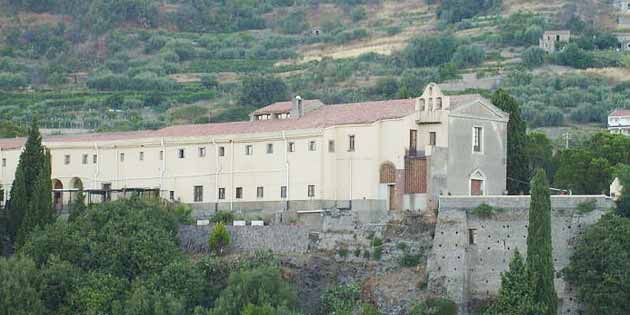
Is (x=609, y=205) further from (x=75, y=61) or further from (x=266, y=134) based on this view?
(x=75, y=61)

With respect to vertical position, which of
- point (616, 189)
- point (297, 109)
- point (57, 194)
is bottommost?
point (57, 194)

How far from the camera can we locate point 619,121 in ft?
320

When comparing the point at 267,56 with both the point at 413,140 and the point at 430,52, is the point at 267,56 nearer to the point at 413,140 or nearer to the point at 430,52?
the point at 430,52

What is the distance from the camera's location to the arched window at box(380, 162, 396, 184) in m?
61.8

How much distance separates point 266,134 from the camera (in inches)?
2596

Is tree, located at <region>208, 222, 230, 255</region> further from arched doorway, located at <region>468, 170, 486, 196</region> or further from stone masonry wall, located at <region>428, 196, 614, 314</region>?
arched doorway, located at <region>468, 170, 486, 196</region>

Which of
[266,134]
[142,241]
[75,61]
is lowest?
[142,241]

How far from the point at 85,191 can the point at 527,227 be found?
22.0 meters

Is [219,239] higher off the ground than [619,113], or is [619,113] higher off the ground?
[619,113]

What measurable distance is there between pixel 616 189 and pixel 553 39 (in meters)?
66.7

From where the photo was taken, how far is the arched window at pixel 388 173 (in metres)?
61.8

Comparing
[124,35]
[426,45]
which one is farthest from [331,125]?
[124,35]

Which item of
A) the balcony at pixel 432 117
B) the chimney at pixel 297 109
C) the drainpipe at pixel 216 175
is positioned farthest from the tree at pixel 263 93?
the balcony at pixel 432 117

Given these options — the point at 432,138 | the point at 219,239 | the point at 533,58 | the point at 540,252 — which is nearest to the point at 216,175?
the point at 219,239
